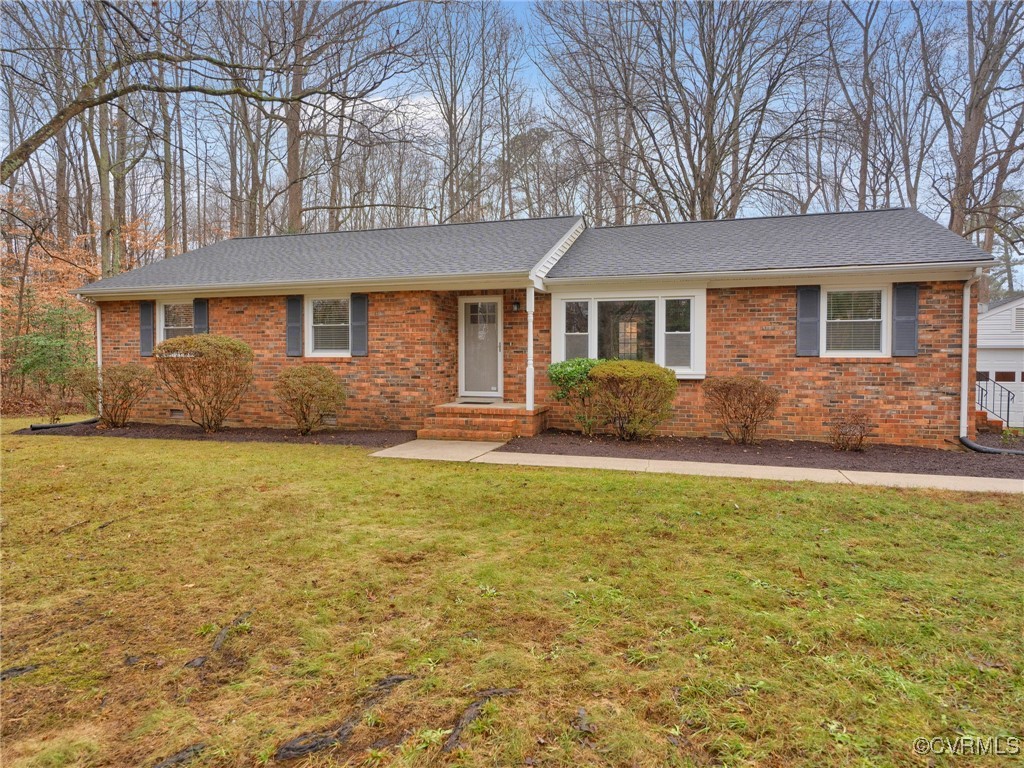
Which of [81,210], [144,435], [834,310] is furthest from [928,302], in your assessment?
[81,210]

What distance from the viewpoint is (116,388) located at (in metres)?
10.1

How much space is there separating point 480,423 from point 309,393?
2928mm

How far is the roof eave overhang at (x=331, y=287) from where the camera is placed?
364 inches

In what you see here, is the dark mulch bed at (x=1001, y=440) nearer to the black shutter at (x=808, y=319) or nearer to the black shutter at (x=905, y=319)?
the black shutter at (x=905, y=319)

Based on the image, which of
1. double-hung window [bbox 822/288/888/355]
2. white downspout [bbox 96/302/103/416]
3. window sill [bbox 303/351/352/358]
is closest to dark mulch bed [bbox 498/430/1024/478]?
double-hung window [bbox 822/288/888/355]

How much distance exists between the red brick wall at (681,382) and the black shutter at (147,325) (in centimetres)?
24

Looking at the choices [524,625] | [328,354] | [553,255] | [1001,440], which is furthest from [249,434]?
[1001,440]

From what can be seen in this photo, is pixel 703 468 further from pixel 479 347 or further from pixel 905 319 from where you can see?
pixel 479 347

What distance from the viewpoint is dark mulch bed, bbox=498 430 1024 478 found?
22.2 ft

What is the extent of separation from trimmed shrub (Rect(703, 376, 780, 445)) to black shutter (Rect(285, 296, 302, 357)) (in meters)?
7.32

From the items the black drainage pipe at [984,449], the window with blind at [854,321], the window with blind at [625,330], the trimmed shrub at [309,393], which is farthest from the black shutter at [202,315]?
the black drainage pipe at [984,449]

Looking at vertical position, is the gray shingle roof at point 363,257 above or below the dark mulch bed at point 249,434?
above

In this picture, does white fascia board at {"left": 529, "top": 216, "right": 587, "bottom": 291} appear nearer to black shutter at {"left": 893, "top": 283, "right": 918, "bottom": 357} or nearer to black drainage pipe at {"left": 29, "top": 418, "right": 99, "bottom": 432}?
black shutter at {"left": 893, "top": 283, "right": 918, "bottom": 357}

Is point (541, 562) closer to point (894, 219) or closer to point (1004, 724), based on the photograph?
point (1004, 724)
